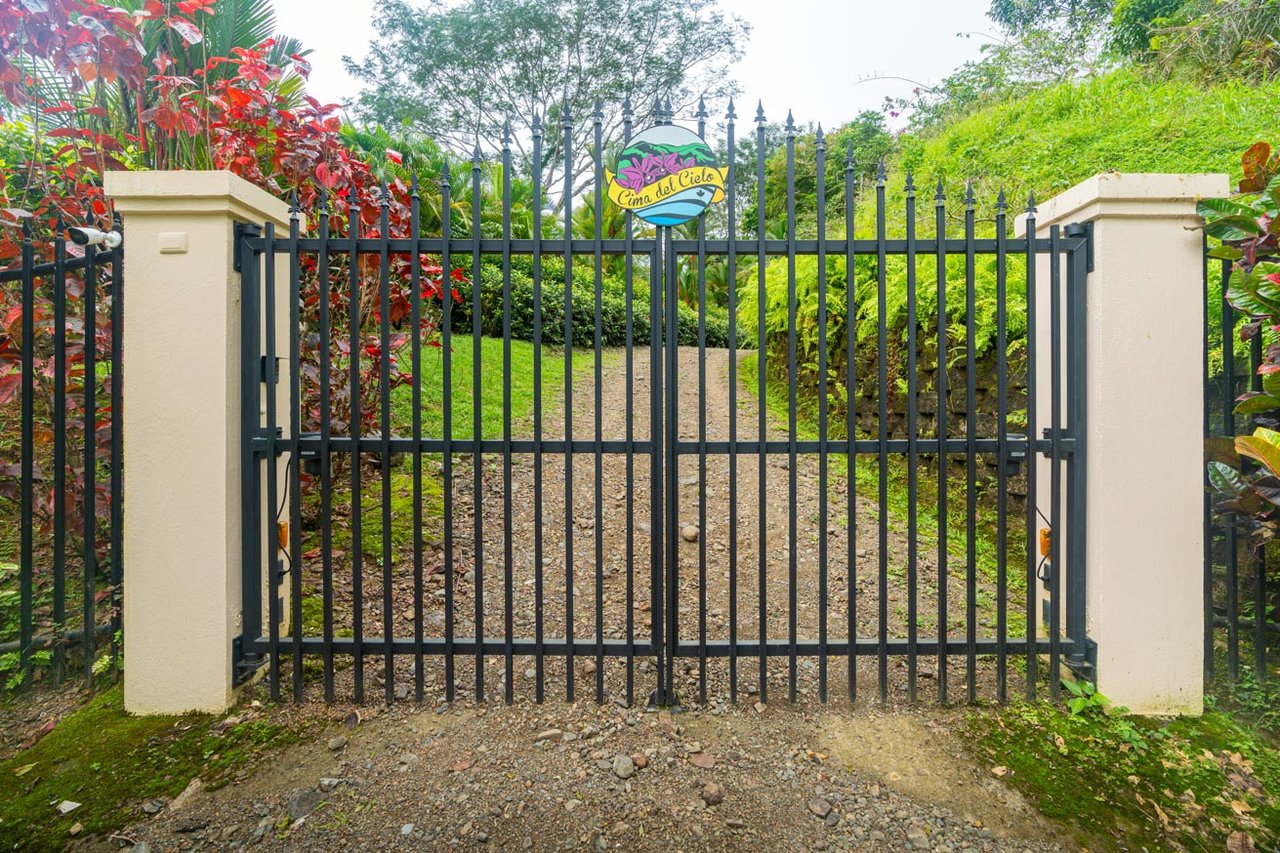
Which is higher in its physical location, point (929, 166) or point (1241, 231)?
point (929, 166)

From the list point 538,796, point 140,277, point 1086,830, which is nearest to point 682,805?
point 538,796

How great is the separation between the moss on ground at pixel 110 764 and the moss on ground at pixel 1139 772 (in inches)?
112

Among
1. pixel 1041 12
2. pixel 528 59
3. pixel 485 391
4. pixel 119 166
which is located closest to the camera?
pixel 119 166

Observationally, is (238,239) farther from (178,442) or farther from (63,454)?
(63,454)

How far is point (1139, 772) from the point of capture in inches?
89.4

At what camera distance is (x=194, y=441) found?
8.30ft

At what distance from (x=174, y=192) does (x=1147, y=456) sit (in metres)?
4.10

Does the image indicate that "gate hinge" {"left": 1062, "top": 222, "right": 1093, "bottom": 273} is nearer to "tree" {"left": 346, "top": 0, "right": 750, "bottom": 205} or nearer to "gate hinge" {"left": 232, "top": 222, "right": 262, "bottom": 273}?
"gate hinge" {"left": 232, "top": 222, "right": 262, "bottom": 273}

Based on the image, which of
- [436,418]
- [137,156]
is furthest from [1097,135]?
[137,156]

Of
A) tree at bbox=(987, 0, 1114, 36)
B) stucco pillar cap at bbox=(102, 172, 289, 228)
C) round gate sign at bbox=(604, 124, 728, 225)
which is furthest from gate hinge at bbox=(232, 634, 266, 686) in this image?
tree at bbox=(987, 0, 1114, 36)

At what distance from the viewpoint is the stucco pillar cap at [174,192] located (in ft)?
8.06

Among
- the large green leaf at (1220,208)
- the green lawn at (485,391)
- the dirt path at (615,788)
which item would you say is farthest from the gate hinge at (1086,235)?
the green lawn at (485,391)

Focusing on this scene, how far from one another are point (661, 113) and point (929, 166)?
563 centimetres

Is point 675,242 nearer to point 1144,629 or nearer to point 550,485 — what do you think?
point 1144,629
